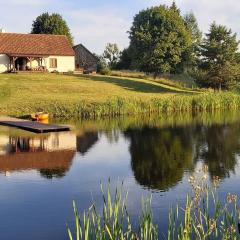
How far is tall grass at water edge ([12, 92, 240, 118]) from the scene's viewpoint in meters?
50.2

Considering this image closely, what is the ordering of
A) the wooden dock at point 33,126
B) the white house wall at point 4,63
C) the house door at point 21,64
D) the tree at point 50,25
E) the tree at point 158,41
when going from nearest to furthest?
the wooden dock at point 33,126 → the white house wall at point 4,63 → the house door at point 21,64 → the tree at point 158,41 → the tree at point 50,25

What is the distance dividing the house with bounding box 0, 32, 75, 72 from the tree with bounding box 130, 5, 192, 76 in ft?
37.7

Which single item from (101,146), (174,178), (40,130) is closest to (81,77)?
(40,130)

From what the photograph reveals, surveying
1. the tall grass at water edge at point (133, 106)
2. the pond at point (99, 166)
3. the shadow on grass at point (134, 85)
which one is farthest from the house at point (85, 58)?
the pond at point (99, 166)

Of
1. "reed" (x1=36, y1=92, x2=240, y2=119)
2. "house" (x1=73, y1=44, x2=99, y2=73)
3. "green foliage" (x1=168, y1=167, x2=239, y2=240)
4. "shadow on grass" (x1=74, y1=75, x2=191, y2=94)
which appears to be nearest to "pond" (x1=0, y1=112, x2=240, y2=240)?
"green foliage" (x1=168, y1=167, x2=239, y2=240)

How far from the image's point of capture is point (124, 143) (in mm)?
34594

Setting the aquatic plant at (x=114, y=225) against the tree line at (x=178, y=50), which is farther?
the tree line at (x=178, y=50)

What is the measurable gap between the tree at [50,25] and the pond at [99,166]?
55866 millimetres

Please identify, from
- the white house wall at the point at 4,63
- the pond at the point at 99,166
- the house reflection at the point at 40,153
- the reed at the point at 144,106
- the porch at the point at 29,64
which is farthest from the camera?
the porch at the point at 29,64

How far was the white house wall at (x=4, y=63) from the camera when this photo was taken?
7212 cm

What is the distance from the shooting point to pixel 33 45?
75.3 metres

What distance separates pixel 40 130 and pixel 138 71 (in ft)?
166

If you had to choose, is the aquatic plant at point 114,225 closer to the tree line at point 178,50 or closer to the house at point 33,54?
the tree line at point 178,50

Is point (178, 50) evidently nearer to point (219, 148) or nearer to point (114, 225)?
point (219, 148)
